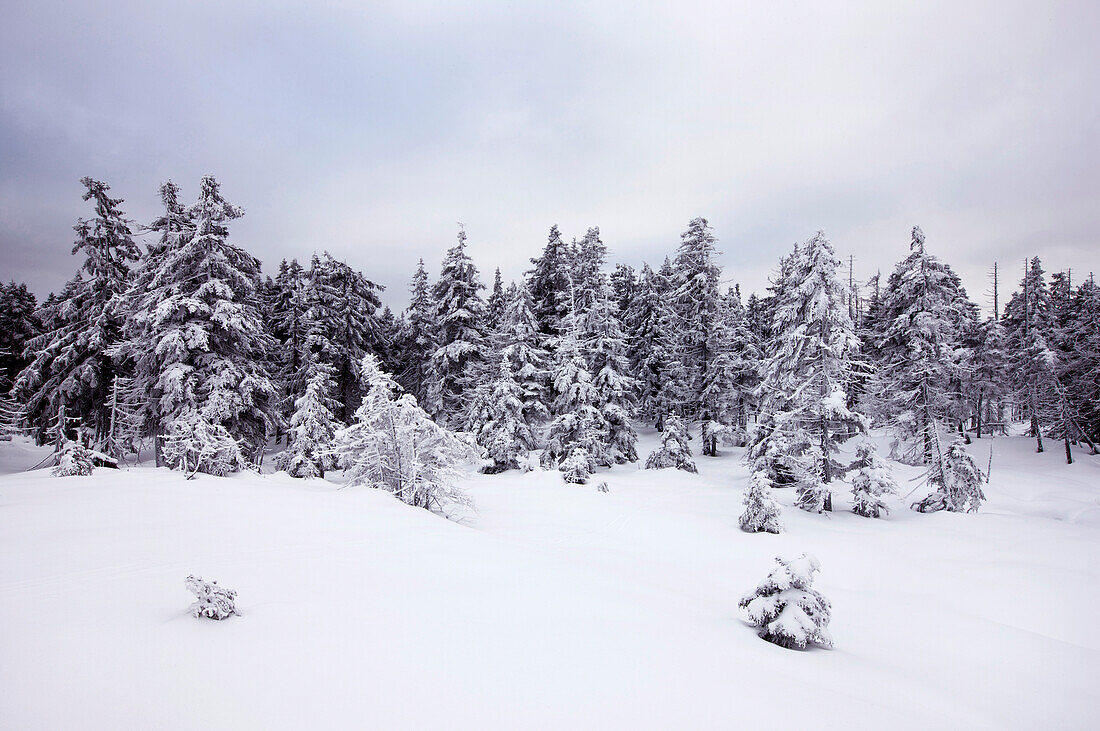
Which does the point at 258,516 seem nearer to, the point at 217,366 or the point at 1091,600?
the point at 217,366

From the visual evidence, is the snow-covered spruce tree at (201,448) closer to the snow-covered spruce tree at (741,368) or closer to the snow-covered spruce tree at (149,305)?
the snow-covered spruce tree at (149,305)

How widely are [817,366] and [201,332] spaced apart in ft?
80.6

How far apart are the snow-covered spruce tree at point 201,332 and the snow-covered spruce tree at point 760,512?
18.4 meters

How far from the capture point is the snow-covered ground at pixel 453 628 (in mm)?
3316

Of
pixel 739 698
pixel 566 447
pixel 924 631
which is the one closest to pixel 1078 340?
pixel 566 447

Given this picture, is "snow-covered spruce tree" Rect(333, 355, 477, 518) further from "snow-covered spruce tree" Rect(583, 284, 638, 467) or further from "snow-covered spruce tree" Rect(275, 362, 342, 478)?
"snow-covered spruce tree" Rect(583, 284, 638, 467)

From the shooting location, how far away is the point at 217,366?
19.0m

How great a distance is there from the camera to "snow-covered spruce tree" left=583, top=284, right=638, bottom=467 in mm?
28062

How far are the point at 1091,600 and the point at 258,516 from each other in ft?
54.1

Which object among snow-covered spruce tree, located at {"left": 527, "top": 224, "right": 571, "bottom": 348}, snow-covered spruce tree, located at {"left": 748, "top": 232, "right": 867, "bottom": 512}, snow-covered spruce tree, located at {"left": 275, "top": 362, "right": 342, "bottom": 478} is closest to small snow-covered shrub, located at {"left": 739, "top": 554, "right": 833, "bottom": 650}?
snow-covered spruce tree, located at {"left": 748, "top": 232, "right": 867, "bottom": 512}

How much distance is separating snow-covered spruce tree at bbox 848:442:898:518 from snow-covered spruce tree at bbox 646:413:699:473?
31.9ft

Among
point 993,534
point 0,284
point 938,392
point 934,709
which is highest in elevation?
point 0,284

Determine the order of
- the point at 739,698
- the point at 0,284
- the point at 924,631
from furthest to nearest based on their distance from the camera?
the point at 0,284 < the point at 924,631 < the point at 739,698

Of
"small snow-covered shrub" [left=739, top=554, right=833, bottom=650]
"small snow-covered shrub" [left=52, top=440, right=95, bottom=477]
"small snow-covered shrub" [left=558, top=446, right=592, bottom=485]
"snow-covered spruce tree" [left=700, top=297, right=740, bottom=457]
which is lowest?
"small snow-covered shrub" [left=558, top=446, right=592, bottom=485]
